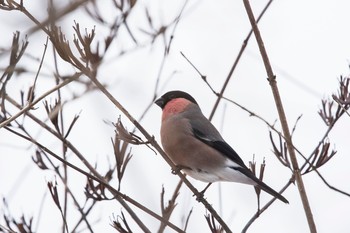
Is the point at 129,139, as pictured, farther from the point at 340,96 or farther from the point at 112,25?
the point at 340,96

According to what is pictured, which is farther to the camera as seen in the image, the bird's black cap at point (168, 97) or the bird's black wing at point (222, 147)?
the bird's black cap at point (168, 97)

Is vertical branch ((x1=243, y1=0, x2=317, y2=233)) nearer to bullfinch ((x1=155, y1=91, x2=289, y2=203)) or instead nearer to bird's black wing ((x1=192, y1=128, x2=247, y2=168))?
bullfinch ((x1=155, y1=91, x2=289, y2=203))

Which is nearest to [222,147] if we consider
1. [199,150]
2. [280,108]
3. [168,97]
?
[199,150]

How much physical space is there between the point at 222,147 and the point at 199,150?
0.56ft

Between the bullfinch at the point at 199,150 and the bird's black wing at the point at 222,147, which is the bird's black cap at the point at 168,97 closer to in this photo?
the bullfinch at the point at 199,150

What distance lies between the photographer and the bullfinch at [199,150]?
3795mm

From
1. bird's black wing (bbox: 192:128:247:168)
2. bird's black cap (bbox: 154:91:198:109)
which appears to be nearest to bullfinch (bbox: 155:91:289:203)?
bird's black wing (bbox: 192:128:247:168)

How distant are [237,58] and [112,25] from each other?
74 cm

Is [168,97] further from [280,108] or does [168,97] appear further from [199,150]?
[280,108]

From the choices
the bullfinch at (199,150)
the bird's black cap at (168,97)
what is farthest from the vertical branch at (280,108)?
the bird's black cap at (168,97)

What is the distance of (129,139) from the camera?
263cm

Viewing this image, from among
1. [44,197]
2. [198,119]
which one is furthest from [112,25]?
[198,119]

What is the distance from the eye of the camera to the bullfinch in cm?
379

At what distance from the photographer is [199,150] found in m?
3.94
